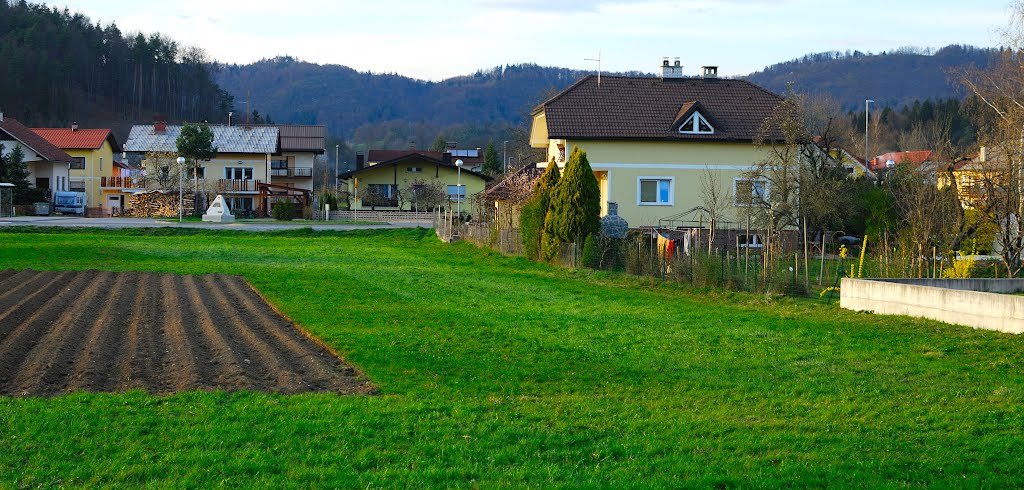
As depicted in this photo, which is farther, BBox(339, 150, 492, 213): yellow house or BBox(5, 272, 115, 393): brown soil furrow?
BBox(339, 150, 492, 213): yellow house

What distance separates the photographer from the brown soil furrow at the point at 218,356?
33.2ft

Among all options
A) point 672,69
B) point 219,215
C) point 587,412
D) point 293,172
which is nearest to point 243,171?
point 293,172

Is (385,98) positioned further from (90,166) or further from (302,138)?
(90,166)

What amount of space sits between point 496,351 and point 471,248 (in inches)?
919

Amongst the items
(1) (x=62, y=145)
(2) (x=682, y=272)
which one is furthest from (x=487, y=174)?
(2) (x=682, y=272)

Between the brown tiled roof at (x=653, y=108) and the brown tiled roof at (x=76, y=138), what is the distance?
52276mm

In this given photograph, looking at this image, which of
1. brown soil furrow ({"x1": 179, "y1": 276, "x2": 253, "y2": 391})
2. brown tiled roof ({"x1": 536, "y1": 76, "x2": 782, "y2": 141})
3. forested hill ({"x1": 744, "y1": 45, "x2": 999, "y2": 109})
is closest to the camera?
brown soil furrow ({"x1": 179, "y1": 276, "x2": 253, "y2": 391})

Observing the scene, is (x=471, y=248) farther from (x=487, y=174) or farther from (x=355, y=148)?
(x=355, y=148)

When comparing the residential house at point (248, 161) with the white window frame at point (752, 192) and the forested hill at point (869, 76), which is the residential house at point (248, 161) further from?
the forested hill at point (869, 76)

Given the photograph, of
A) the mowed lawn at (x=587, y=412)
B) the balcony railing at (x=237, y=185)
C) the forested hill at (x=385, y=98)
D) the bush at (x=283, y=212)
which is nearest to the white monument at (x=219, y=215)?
the bush at (x=283, y=212)

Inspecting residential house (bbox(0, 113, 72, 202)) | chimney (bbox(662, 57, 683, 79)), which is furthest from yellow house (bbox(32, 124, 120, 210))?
chimney (bbox(662, 57, 683, 79))

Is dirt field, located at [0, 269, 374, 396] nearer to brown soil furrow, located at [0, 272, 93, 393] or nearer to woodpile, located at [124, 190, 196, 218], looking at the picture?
brown soil furrow, located at [0, 272, 93, 393]

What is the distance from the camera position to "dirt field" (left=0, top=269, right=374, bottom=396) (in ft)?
33.3

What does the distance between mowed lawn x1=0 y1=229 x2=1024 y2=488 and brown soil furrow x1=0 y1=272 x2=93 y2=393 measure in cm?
210
